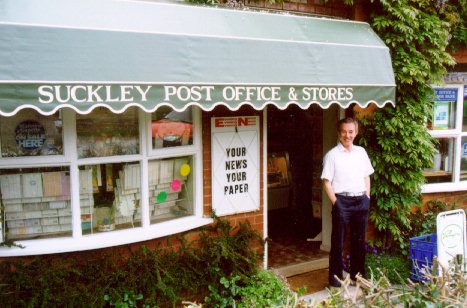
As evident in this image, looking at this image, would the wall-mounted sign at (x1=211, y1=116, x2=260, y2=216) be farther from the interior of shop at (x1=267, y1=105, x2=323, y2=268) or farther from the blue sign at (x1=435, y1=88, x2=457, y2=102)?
the blue sign at (x1=435, y1=88, x2=457, y2=102)

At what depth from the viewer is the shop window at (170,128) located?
16.5 feet

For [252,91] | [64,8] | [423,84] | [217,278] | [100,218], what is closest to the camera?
[64,8]

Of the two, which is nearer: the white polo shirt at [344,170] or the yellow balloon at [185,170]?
the yellow balloon at [185,170]

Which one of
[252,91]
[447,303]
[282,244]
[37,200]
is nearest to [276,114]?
[282,244]

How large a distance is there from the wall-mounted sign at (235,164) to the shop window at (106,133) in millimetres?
953

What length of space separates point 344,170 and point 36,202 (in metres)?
3.38

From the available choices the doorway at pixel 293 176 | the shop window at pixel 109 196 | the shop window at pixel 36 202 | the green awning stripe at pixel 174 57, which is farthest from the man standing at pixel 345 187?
the shop window at pixel 36 202

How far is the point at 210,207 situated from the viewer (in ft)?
17.9

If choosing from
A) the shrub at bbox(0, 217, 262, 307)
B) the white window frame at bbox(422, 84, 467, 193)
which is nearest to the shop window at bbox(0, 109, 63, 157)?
the shrub at bbox(0, 217, 262, 307)

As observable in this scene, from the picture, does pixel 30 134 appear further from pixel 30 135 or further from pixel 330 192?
pixel 330 192

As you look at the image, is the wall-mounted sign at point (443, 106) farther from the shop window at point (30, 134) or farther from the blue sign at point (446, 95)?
the shop window at point (30, 134)

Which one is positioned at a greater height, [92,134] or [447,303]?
[92,134]

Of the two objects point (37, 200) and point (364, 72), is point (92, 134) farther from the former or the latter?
point (364, 72)

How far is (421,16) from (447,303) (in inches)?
193
